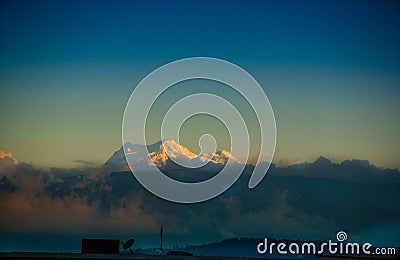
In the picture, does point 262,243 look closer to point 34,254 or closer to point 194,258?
point 194,258

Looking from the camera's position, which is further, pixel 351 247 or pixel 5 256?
pixel 351 247

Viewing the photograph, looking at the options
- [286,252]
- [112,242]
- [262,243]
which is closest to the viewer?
[112,242]

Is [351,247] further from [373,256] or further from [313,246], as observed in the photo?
[373,256]

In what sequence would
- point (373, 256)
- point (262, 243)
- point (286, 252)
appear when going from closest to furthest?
point (373, 256) < point (286, 252) < point (262, 243)

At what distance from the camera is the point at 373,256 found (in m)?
22.2

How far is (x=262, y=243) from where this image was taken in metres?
29.8

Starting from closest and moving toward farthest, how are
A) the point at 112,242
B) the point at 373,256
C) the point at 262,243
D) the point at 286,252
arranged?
the point at 373,256 → the point at 112,242 → the point at 286,252 → the point at 262,243

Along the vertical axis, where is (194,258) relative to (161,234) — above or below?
below

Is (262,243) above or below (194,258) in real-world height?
above

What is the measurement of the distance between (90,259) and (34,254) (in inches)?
68.3

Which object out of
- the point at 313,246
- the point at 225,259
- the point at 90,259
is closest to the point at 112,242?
the point at 90,259

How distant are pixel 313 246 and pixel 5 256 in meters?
12.2

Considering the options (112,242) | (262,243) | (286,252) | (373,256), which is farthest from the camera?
(262,243)

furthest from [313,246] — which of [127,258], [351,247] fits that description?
[127,258]
